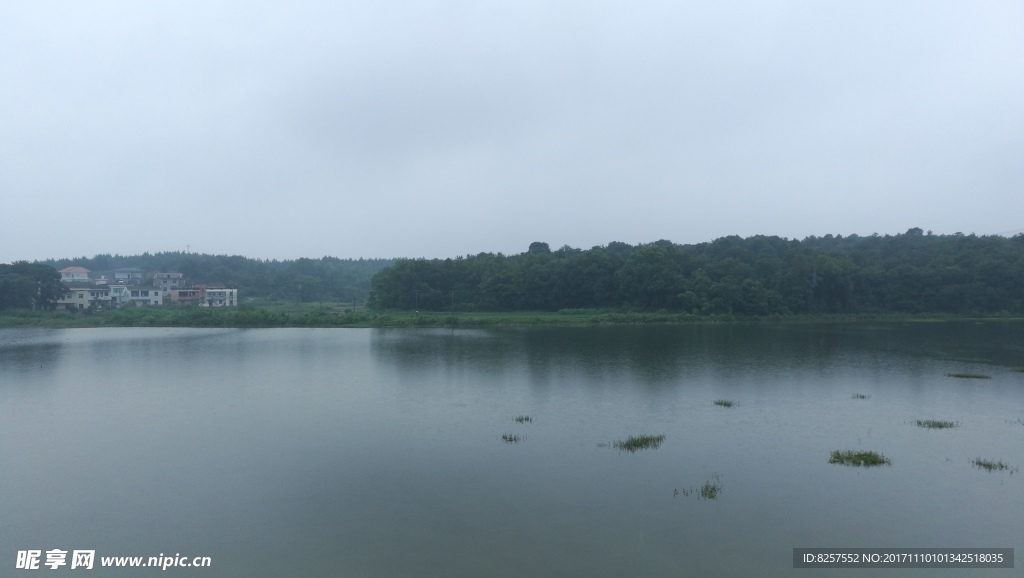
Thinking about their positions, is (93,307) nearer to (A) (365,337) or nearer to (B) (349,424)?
(A) (365,337)

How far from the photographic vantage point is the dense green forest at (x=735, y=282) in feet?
129

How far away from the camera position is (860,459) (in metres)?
9.25

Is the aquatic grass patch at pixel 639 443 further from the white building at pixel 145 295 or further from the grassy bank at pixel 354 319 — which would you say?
the white building at pixel 145 295

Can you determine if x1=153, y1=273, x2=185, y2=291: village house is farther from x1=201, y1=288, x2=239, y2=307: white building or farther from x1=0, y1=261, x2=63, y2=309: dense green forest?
x1=0, y1=261, x2=63, y2=309: dense green forest

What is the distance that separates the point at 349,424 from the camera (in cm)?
1180

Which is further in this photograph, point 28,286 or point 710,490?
point 28,286

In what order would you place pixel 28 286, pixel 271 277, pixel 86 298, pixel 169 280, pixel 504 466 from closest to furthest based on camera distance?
pixel 504 466 → pixel 28 286 → pixel 86 298 → pixel 169 280 → pixel 271 277

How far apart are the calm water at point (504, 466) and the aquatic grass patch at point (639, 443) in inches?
8.2

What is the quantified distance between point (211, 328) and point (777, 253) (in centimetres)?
4251

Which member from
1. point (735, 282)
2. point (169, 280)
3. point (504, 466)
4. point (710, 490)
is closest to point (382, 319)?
point (735, 282)

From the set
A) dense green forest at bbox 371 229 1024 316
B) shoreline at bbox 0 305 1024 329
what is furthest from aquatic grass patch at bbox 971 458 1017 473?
dense green forest at bbox 371 229 1024 316

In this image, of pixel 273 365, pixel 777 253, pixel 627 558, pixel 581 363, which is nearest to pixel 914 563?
pixel 627 558

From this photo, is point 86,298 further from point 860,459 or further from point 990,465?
point 990,465

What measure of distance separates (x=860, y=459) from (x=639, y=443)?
10.8 ft
